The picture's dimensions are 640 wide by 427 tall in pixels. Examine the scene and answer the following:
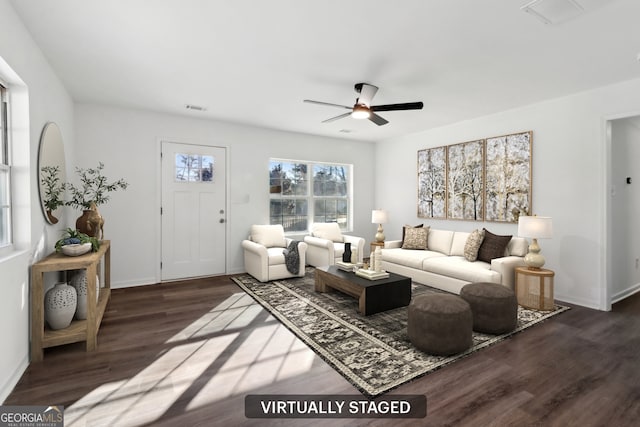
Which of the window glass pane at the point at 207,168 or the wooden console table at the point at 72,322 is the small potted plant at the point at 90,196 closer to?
the wooden console table at the point at 72,322

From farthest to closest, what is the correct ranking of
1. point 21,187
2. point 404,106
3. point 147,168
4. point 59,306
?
1. point 147,168
2. point 404,106
3. point 59,306
4. point 21,187

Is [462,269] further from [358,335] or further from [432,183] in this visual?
[432,183]

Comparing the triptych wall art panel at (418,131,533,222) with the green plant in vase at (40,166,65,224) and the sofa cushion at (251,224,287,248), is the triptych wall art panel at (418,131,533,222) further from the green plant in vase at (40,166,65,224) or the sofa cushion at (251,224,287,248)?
the green plant in vase at (40,166,65,224)

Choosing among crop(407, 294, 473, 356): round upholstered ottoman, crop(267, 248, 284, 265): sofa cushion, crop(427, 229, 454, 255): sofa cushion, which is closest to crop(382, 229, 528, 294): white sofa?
crop(427, 229, 454, 255): sofa cushion

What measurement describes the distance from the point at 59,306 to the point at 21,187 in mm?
997

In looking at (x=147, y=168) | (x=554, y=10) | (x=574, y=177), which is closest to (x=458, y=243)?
(x=574, y=177)

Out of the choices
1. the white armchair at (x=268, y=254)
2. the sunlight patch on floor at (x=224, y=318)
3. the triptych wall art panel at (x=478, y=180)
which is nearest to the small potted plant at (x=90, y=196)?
the sunlight patch on floor at (x=224, y=318)

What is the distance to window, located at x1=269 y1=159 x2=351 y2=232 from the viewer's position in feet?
19.1

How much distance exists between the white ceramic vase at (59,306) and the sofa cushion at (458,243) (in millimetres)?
4637

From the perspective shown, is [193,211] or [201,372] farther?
[193,211]

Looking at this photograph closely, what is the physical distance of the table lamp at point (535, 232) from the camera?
11.6ft

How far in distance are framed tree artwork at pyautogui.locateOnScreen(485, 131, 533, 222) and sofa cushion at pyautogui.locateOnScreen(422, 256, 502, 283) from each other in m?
0.93

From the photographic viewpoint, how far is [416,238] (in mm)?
5176

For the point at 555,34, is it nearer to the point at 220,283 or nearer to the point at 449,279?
the point at 449,279
